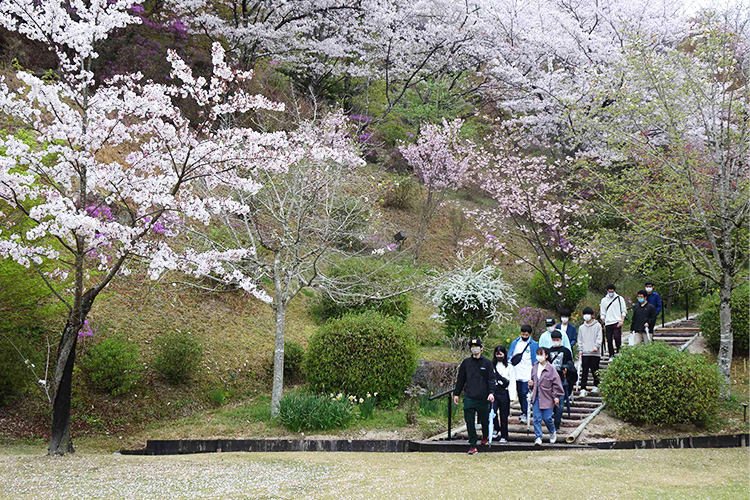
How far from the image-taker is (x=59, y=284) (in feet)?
35.3

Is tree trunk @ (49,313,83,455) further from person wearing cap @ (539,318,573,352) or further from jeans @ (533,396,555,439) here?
person wearing cap @ (539,318,573,352)

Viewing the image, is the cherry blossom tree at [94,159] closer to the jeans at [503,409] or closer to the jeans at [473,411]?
the jeans at [473,411]

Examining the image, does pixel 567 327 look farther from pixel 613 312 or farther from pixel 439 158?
pixel 439 158

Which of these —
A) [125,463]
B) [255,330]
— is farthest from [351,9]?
[125,463]

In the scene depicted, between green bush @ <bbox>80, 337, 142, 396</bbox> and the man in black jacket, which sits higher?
the man in black jacket

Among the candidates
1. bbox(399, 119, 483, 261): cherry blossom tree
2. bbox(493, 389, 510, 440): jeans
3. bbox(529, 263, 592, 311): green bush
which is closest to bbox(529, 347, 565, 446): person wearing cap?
bbox(493, 389, 510, 440): jeans

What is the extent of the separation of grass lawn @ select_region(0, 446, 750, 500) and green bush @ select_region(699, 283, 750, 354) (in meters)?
6.54

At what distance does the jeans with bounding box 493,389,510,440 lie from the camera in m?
8.91

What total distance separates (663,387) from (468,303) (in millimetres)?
4944

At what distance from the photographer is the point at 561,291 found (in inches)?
726

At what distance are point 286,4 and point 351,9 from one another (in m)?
2.30

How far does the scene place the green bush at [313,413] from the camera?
10.1 m

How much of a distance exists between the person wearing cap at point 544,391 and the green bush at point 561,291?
30.4ft

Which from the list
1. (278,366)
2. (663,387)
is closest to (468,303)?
(663,387)
